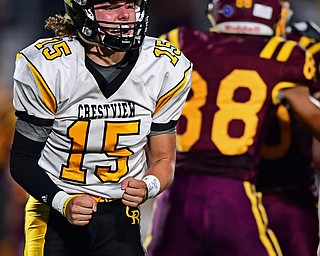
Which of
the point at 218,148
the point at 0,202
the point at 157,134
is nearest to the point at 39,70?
the point at 157,134

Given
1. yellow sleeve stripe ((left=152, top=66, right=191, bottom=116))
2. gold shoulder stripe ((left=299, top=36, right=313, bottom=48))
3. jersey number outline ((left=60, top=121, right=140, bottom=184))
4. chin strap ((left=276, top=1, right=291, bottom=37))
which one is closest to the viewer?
jersey number outline ((left=60, top=121, right=140, bottom=184))

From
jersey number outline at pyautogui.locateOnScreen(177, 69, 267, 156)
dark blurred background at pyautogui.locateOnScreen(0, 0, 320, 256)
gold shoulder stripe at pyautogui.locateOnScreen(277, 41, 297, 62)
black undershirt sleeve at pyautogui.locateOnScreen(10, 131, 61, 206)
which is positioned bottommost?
dark blurred background at pyautogui.locateOnScreen(0, 0, 320, 256)

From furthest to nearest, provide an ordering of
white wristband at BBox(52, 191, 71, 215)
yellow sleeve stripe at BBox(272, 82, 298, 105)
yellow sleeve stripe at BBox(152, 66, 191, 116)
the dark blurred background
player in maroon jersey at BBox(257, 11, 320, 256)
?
the dark blurred background
player in maroon jersey at BBox(257, 11, 320, 256)
yellow sleeve stripe at BBox(272, 82, 298, 105)
yellow sleeve stripe at BBox(152, 66, 191, 116)
white wristband at BBox(52, 191, 71, 215)

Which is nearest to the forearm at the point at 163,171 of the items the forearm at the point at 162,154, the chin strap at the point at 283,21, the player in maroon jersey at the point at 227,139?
the forearm at the point at 162,154

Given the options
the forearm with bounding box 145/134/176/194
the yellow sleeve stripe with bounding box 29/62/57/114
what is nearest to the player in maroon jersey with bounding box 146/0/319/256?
the forearm with bounding box 145/134/176/194

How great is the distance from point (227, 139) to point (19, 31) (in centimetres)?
498

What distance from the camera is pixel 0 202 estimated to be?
694 centimetres

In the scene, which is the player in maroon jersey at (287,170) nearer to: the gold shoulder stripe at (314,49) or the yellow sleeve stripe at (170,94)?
the gold shoulder stripe at (314,49)

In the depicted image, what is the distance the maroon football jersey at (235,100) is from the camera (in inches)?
170

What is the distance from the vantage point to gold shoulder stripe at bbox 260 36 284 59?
4375 mm

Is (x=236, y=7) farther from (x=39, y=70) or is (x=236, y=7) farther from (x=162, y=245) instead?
(x=39, y=70)

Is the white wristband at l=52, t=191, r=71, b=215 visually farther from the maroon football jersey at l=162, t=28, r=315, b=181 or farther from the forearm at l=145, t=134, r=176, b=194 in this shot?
the maroon football jersey at l=162, t=28, r=315, b=181

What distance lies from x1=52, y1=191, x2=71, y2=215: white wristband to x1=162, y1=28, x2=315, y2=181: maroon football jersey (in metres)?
1.07

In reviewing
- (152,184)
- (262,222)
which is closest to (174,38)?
(262,222)
